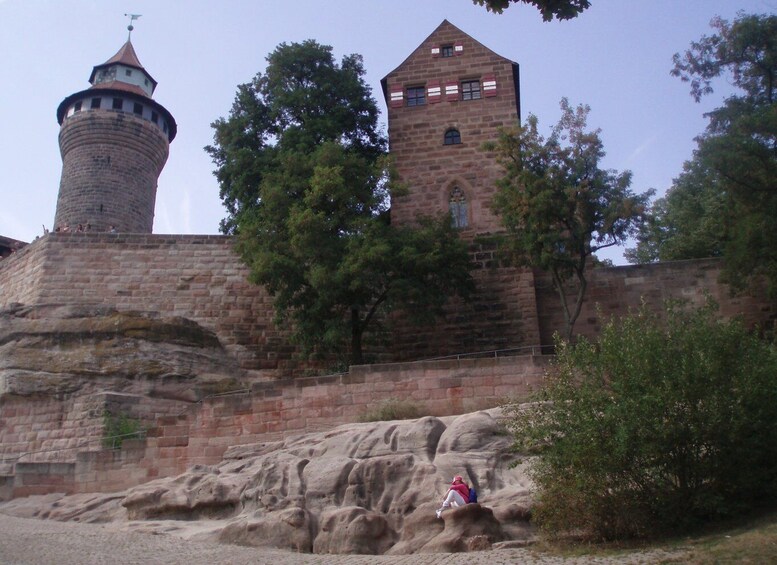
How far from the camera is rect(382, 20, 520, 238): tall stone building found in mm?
25156

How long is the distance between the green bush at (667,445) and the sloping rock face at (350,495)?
105cm

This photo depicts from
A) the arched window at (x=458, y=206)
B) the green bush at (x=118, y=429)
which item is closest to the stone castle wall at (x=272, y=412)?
the green bush at (x=118, y=429)

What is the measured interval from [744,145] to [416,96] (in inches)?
413

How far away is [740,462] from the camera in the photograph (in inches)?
452

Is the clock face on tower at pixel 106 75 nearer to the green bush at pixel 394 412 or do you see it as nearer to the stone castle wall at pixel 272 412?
the stone castle wall at pixel 272 412

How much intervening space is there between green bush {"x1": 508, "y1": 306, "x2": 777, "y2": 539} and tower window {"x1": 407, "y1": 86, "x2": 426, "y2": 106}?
52.2 feet

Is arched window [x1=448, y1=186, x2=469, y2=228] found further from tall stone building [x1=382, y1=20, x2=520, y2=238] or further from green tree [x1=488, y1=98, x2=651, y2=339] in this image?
green tree [x1=488, y1=98, x2=651, y2=339]

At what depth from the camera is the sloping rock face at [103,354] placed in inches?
794

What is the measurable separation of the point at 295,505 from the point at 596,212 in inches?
416

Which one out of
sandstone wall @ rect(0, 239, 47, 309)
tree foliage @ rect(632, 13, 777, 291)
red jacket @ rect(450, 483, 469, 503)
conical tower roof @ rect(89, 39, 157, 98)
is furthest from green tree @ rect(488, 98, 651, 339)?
conical tower roof @ rect(89, 39, 157, 98)

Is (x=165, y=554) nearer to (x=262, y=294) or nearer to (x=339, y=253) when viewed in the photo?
(x=339, y=253)

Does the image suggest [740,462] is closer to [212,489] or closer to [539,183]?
[212,489]

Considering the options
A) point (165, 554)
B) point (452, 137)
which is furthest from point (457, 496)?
point (452, 137)

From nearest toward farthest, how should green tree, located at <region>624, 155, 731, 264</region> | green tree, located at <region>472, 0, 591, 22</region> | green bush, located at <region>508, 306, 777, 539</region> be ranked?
green tree, located at <region>472, 0, 591, 22</region> < green bush, located at <region>508, 306, 777, 539</region> < green tree, located at <region>624, 155, 731, 264</region>
